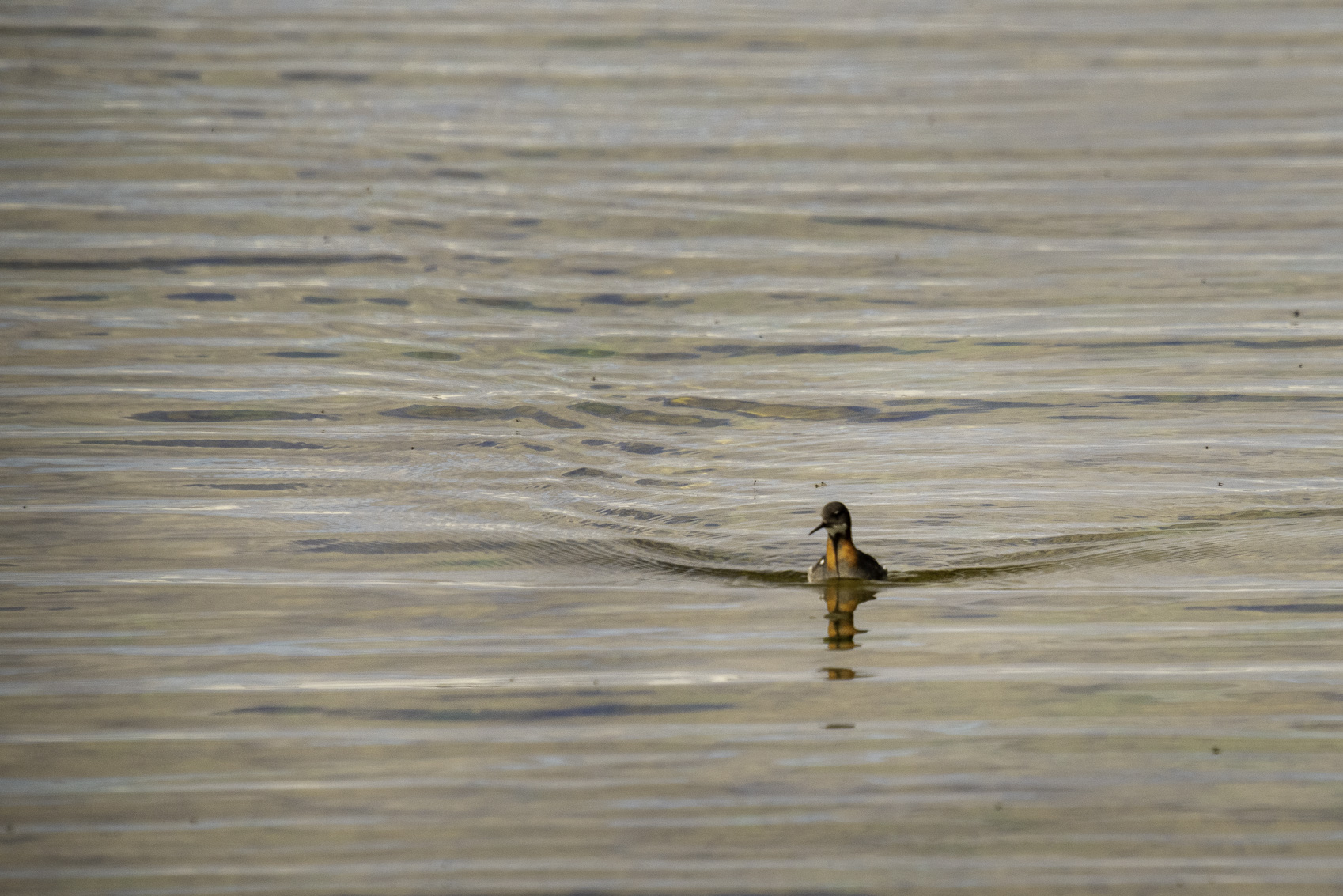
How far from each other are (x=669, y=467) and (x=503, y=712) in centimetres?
386

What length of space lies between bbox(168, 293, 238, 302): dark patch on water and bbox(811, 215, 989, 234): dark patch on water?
5750mm

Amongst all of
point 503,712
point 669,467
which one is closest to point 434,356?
point 669,467

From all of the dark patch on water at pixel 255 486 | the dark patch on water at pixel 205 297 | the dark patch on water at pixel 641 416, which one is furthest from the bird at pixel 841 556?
the dark patch on water at pixel 205 297

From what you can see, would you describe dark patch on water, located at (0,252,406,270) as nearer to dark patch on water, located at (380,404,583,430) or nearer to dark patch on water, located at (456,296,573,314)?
dark patch on water, located at (456,296,573,314)

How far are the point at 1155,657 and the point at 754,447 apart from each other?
13.4 feet

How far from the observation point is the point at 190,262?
627 inches

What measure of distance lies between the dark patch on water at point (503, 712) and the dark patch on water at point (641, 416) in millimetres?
4571

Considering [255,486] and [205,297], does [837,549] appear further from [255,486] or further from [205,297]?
[205,297]

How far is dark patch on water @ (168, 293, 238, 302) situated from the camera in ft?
49.7

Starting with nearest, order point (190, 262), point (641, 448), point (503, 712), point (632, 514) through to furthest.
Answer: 1. point (503, 712)
2. point (632, 514)
3. point (641, 448)
4. point (190, 262)

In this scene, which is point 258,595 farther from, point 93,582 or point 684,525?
point 684,525

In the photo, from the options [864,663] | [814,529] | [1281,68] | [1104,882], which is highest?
[1281,68]

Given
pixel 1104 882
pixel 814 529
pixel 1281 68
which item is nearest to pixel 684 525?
pixel 814 529

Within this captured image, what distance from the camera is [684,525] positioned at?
10766 mm
